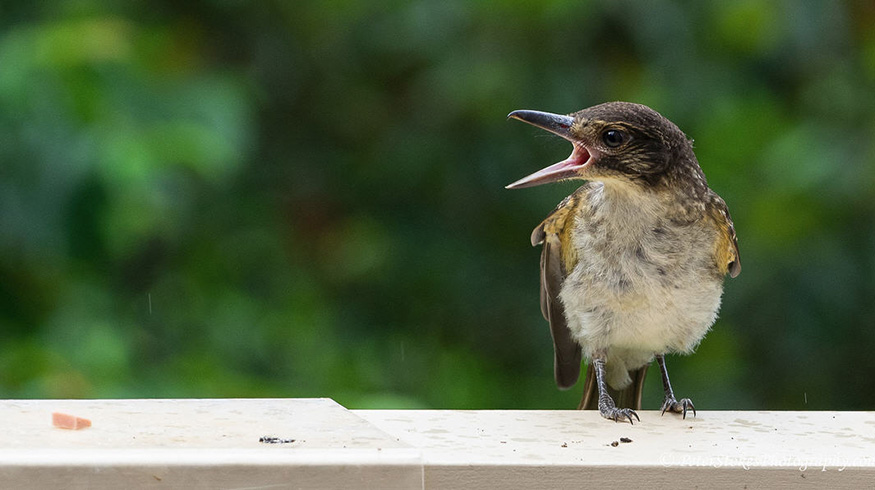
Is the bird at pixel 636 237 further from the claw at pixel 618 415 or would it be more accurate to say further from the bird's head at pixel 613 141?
the claw at pixel 618 415

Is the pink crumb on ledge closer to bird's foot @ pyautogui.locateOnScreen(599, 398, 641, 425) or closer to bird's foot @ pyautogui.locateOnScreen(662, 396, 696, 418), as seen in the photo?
bird's foot @ pyautogui.locateOnScreen(599, 398, 641, 425)

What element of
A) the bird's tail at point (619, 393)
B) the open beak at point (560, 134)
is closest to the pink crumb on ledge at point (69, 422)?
the open beak at point (560, 134)

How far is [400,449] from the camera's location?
6.77ft

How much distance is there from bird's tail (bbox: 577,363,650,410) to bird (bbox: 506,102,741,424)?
0.21 m

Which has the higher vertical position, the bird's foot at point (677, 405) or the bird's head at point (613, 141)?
the bird's head at point (613, 141)

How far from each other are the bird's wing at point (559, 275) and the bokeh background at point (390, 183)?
2.39 feet

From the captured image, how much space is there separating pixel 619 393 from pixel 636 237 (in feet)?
2.34

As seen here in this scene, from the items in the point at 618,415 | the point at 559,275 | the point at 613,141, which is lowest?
the point at 618,415

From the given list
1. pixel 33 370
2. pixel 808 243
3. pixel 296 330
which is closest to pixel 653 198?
pixel 808 243

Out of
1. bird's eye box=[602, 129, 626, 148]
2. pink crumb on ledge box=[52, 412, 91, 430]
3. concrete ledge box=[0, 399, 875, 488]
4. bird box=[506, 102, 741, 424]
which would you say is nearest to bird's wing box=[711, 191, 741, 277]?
bird box=[506, 102, 741, 424]

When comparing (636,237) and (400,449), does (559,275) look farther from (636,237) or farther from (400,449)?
(400,449)

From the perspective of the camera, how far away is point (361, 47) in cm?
523

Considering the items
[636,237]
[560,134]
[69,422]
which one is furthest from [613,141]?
[69,422]

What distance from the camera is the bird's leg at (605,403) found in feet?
10.1
